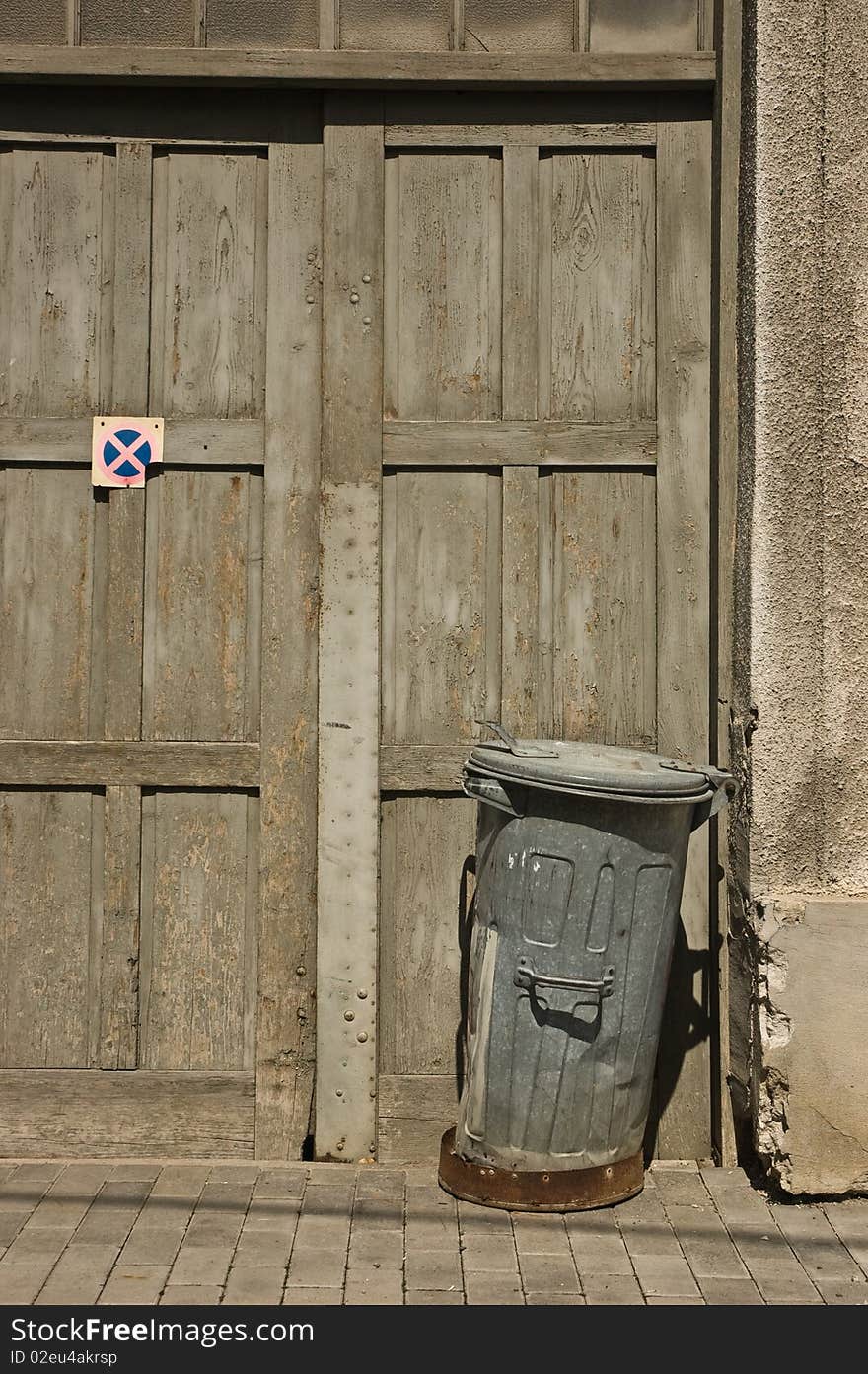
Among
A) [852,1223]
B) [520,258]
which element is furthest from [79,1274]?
[520,258]

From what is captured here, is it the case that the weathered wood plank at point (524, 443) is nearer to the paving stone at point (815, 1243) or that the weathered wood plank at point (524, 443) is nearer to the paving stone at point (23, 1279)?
the paving stone at point (815, 1243)

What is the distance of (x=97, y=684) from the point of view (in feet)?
13.1

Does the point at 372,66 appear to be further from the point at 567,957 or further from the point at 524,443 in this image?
the point at 567,957

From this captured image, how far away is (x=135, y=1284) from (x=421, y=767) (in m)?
1.59

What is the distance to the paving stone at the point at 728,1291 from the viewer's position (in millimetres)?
3043

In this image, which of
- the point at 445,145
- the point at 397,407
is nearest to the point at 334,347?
the point at 397,407

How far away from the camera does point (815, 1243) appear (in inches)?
133

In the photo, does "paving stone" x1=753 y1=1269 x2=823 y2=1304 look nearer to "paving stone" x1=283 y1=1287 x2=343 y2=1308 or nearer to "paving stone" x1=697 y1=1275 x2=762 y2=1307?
"paving stone" x1=697 y1=1275 x2=762 y2=1307

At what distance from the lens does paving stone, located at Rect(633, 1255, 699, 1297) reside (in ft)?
10.1

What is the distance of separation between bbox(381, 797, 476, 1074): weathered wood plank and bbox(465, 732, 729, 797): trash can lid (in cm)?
48

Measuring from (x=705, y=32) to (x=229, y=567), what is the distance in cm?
213

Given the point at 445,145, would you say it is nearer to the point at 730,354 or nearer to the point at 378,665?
the point at 730,354
